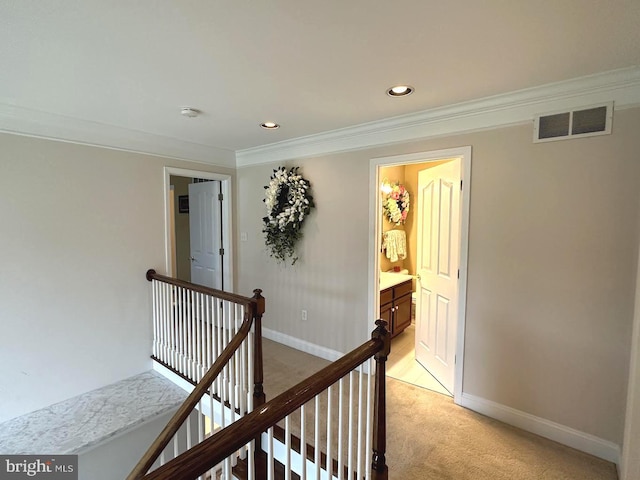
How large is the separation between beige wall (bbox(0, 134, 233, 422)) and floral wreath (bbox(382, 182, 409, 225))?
289 centimetres

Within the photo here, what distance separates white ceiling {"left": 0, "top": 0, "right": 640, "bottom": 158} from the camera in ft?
4.24

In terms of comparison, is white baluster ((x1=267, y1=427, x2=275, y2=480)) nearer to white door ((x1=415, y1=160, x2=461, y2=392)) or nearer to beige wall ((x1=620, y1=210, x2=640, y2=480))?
beige wall ((x1=620, y1=210, x2=640, y2=480))

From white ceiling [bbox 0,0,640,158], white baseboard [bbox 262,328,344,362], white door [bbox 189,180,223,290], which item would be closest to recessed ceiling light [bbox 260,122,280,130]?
white ceiling [bbox 0,0,640,158]

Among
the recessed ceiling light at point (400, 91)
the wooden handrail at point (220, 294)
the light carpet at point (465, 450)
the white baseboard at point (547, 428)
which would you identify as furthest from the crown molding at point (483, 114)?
the light carpet at point (465, 450)

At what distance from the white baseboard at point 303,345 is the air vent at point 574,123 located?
8.76 ft

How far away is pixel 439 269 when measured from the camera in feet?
9.68

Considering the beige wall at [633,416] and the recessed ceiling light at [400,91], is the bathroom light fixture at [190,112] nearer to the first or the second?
the recessed ceiling light at [400,91]

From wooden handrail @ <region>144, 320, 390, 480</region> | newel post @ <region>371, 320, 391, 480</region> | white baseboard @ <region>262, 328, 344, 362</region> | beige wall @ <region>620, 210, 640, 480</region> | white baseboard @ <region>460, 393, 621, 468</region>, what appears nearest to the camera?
wooden handrail @ <region>144, 320, 390, 480</region>

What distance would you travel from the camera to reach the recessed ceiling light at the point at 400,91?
80.3 inches

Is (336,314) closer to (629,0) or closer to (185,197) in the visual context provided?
(629,0)

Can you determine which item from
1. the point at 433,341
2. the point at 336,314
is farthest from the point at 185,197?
the point at 433,341

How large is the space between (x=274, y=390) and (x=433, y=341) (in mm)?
1633

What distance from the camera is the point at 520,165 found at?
2.21m

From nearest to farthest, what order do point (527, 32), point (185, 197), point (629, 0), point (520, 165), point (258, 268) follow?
point (629, 0)
point (527, 32)
point (520, 165)
point (258, 268)
point (185, 197)
